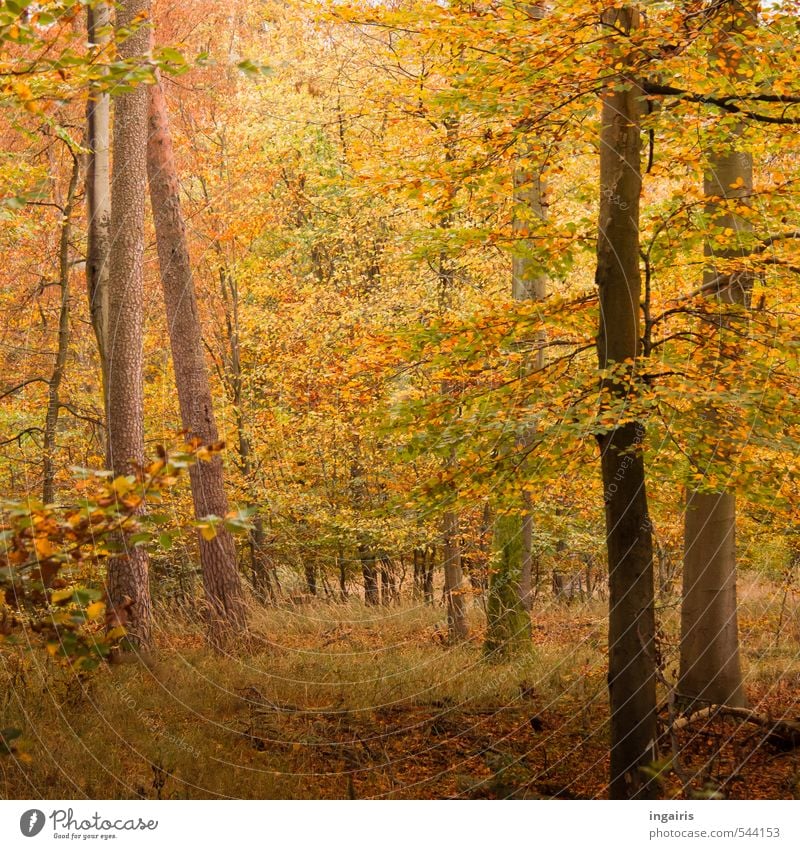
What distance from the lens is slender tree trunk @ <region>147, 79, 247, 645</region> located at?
436 inches

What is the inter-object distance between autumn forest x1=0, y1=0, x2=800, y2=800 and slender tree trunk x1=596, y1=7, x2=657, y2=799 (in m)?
0.03

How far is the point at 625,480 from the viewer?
6.76m

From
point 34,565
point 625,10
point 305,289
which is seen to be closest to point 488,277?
point 305,289

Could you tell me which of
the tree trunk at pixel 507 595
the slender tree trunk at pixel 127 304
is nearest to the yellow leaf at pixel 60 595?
the slender tree trunk at pixel 127 304

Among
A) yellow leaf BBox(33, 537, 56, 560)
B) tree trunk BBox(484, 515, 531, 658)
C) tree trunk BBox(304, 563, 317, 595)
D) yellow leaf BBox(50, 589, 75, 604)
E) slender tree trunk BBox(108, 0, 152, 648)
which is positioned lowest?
tree trunk BBox(304, 563, 317, 595)

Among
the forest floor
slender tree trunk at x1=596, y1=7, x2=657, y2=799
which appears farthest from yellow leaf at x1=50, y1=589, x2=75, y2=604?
slender tree trunk at x1=596, y1=7, x2=657, y2=799

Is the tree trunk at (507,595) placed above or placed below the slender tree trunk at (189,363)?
below

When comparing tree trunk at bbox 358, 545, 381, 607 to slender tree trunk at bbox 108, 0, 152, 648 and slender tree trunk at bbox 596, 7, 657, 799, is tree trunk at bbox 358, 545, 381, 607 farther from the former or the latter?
slender tree trunk at bbox 596, 7, 657, 799

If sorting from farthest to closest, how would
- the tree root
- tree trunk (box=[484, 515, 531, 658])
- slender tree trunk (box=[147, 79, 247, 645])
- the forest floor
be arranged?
slender tree trunk (box=[147, 79, 247, 645])
tree trunk (box=[484, 515, 531, 658])
the tree root
the forest floor

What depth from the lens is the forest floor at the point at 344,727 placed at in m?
6.32

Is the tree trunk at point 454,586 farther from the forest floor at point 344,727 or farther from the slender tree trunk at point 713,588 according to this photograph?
the slender tree trunk at point 713,588

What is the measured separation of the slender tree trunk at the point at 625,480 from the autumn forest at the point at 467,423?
0.08 ft

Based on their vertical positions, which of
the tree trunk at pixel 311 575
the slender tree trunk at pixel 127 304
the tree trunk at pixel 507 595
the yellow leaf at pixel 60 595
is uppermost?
the slender tree trunk at pixel 127 304

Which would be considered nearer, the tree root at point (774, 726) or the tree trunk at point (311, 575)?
the tree root at point (774, 726)
